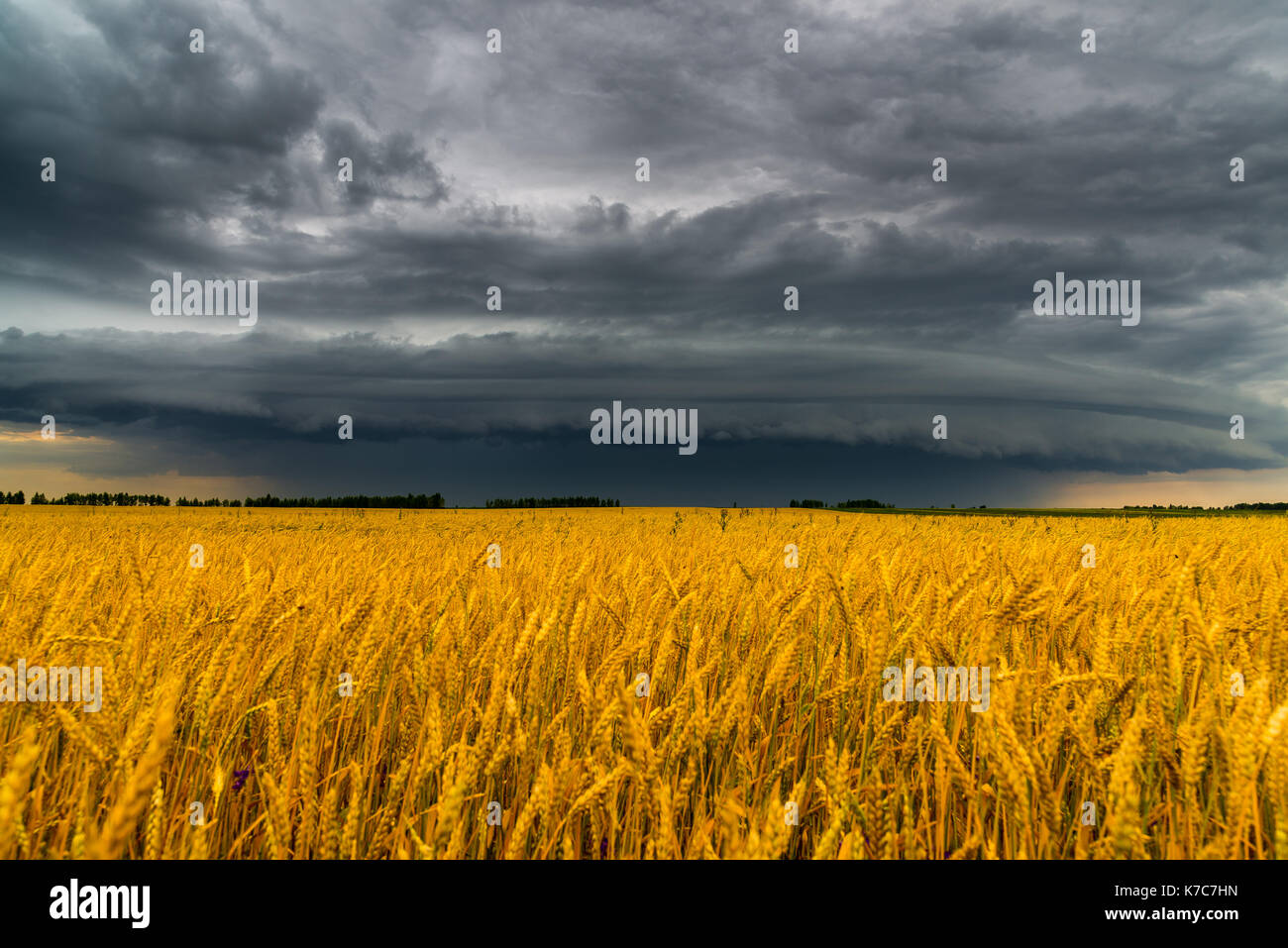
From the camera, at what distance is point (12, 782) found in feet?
3.20

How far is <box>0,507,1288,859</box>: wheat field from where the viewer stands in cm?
134

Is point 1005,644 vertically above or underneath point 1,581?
underneath

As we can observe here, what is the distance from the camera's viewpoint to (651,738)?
2.65 meters

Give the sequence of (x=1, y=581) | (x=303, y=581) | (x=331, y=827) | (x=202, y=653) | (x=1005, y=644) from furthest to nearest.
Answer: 1. (x=1, y=581)
2. (x=303, y=581)
3. (x=1005, y=644)
4. (x=202, y=653)
5. (x=331, y=827)

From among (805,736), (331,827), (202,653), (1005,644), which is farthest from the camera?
(1005,644)

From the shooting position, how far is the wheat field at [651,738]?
1.34 metres

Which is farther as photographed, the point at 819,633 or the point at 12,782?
the point at 819,633

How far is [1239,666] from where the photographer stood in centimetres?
240
